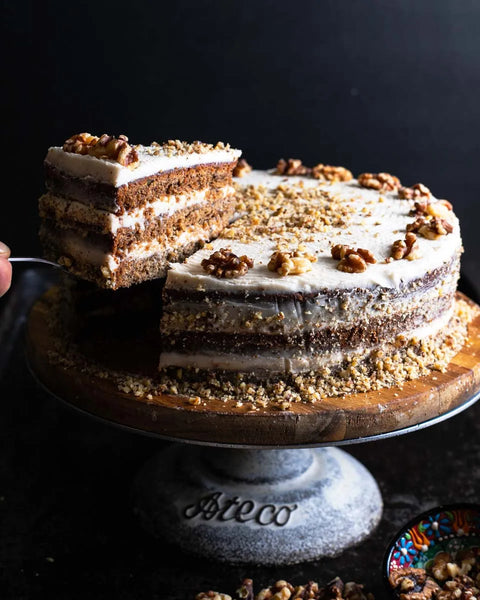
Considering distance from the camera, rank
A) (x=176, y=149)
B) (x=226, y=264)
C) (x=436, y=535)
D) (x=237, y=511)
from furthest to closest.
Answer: (x=237, y=511) < (x=176, y=149) < (x=436, y=535) < (x=226, y=264)

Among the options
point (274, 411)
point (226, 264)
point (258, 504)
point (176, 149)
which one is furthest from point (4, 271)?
point (258, 504)

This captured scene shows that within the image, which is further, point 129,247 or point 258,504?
point 258,504

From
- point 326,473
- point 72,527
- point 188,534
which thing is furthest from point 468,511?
point 72,527

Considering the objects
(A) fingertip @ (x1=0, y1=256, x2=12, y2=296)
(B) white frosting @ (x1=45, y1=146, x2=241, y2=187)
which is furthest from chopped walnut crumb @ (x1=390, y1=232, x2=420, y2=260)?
(A) fingertip @ (x1=0, y1=256, x2=12, y2=296)

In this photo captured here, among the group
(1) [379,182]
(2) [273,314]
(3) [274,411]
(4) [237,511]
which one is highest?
(1) [379,182]

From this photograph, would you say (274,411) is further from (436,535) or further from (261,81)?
(261,81)

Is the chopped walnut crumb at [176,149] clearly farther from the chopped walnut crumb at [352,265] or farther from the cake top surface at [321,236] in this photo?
the chopped walnut crumb at [352,265]
